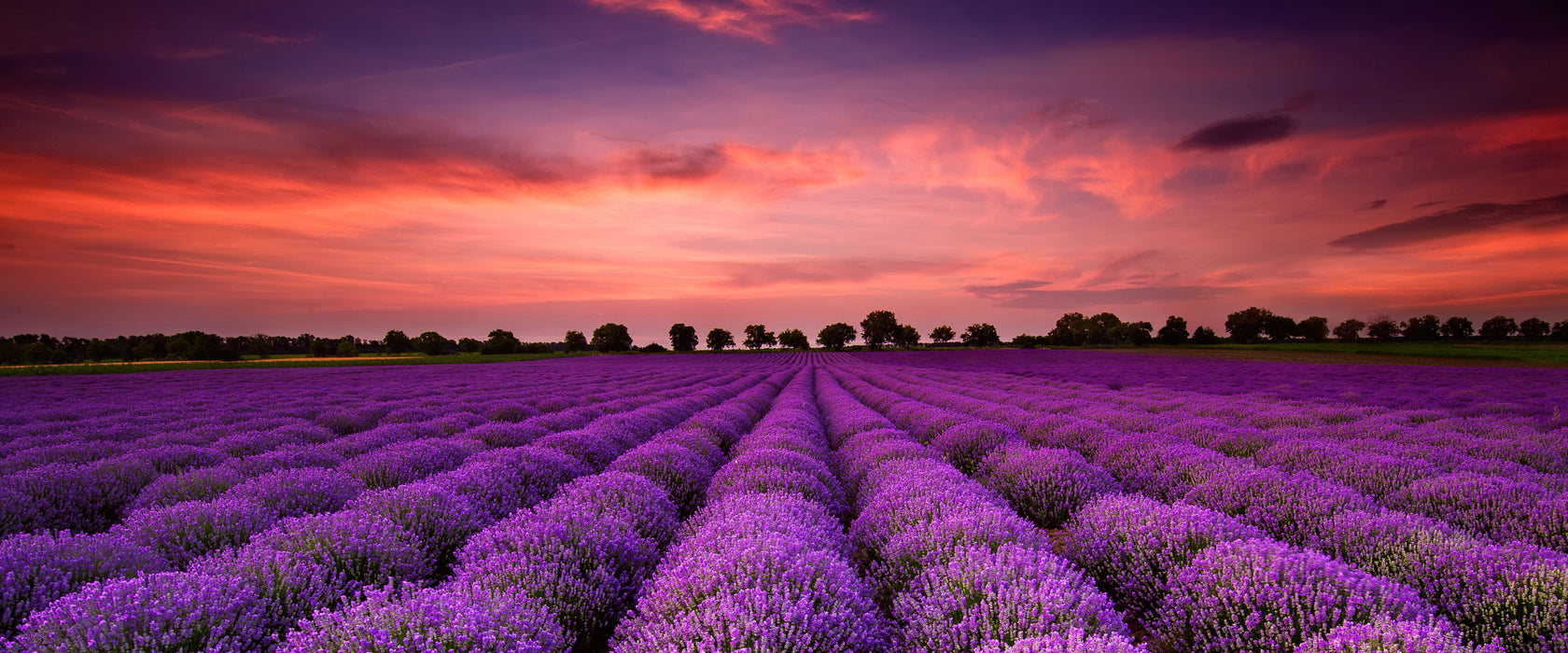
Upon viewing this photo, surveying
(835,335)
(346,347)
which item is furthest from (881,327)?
(346,347)

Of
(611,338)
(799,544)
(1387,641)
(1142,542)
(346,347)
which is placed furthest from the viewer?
(611,338)

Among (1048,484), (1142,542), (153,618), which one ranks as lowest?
(1048,484)

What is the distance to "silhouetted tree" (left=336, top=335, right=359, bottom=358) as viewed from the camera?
76562 millimetres

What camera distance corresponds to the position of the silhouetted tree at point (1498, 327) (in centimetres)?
6038

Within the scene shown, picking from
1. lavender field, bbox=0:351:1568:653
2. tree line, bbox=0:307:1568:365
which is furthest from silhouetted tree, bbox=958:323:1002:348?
lavender field, bbox=0:351:1568:653

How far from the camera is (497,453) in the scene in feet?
20.5

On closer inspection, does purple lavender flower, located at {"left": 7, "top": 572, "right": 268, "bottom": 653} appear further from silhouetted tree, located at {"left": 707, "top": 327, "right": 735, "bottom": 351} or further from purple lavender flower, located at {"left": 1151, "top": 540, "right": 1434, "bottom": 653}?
silhouetted tree, located at {"left": 707, "top": 327, "right": 735, "bottom": 351}

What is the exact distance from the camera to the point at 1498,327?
60.8 m

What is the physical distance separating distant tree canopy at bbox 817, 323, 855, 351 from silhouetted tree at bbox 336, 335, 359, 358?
7056cm

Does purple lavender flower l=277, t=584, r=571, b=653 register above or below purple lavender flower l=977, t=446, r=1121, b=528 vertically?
above

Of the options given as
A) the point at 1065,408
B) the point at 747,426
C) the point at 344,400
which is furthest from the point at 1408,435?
the point at 344,400

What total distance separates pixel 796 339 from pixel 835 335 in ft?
37.2

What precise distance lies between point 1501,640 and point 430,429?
10.8 meters

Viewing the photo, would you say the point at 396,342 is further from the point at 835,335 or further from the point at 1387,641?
the point at 1387,641
